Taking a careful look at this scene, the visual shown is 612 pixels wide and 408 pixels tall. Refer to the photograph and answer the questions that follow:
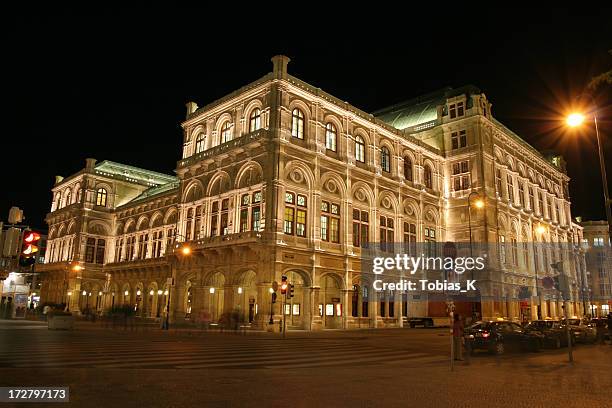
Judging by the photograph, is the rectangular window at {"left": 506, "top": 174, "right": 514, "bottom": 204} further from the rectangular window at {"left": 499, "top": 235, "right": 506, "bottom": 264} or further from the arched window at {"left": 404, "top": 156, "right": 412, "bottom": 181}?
the arched window at {"left": 404, "top": 156, "right": 412, "bottom": 181}

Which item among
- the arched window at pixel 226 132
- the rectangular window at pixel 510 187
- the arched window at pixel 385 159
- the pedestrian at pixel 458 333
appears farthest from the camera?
the rectangular window at pixel 510 187

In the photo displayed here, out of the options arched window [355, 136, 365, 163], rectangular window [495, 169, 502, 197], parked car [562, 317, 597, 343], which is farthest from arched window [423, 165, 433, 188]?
parked car [562, 317, 597, 343]

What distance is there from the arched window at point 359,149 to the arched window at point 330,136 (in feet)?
10.4

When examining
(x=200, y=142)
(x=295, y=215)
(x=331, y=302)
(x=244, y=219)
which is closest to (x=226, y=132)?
(x=200, y=142)

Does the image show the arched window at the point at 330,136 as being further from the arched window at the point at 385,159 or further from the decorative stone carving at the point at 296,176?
the arched window at the point at 385,159

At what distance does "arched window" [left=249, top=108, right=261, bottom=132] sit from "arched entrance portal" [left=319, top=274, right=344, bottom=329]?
14.8 m

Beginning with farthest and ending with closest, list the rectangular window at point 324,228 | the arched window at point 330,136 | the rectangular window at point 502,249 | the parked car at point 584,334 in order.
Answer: the rectangular window at point 502,249
the arched window at point 330,136
the rectangular window at point 324,228
the parked car at point 584,334

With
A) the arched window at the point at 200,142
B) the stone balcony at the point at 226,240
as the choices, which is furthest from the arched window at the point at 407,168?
the stone balcony at the point at 226,240

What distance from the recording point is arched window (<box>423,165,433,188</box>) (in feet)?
194

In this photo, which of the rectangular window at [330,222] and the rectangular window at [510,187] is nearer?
the rectangular window at [330,222]

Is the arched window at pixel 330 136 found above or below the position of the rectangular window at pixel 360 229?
above

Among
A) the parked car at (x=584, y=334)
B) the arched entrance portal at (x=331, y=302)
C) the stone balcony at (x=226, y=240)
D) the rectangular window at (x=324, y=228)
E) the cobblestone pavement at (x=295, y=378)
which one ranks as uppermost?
the rectangular window at (x=324, y=228)

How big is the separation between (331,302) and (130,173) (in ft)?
153

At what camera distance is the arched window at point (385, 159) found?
173ft
